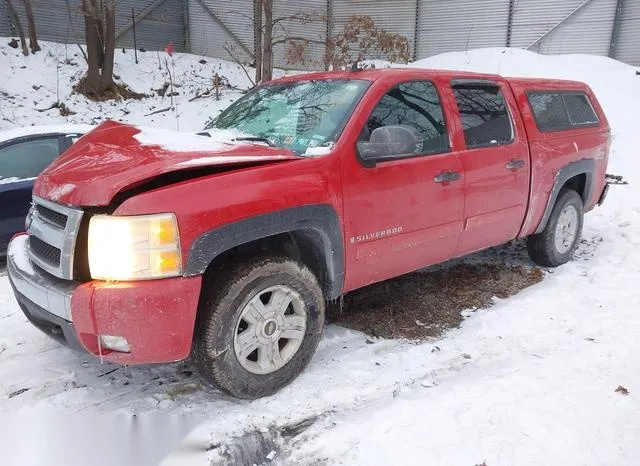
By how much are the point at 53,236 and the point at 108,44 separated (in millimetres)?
12655

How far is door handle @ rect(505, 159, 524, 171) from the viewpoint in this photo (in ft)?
13.9

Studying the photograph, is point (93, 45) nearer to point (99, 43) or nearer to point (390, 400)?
point (99, 43)

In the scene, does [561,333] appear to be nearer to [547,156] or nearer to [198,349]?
[547,156]

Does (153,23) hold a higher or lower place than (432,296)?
higher

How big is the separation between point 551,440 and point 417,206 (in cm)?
162

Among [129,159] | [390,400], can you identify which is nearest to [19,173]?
[129,159]

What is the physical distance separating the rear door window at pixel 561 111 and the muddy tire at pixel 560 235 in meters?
0.70

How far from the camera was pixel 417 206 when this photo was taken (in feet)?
11.7

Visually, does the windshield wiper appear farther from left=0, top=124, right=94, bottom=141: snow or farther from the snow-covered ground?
left=0, top=124, right=94, bottom=141: snow

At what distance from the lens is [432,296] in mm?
4539

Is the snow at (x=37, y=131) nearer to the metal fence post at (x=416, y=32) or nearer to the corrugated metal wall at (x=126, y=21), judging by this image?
the corrugated metal wall at (x=126, y=21)

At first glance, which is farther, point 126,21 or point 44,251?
point 126,21

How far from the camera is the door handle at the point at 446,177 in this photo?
3680mm

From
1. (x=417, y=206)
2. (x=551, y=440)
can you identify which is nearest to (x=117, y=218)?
(x=417, y=206)
